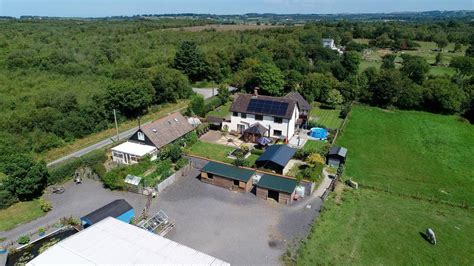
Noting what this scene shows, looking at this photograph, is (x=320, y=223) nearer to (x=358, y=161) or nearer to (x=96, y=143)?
(x=358, y=161)

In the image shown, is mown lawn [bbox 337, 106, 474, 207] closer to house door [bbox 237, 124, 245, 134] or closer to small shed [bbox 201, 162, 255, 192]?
small shed [bbox 201, 162, 255, 192]

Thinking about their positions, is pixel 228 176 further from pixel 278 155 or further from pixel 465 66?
pixel 465 66

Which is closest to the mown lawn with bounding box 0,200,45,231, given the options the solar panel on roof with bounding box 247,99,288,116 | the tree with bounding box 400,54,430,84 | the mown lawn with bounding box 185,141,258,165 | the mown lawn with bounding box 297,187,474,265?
the mown lawn with bounding box 185,141,258,165

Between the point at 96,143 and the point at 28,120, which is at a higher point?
the point at 28,120

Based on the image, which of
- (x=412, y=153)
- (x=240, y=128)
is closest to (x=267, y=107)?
(x=240, y=128)

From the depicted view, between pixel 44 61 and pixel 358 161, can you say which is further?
pixel 44 61

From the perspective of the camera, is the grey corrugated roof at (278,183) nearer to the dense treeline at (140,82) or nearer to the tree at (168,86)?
the dense treeline at (140,82)

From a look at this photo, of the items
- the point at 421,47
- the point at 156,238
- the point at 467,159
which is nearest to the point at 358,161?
the point at 467,159
